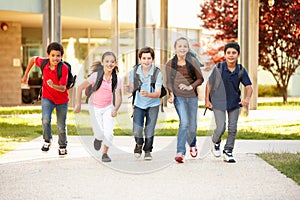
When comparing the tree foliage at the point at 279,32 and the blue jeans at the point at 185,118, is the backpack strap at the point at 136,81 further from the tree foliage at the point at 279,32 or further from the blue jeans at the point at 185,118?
the tree foliage at the point at 279,32

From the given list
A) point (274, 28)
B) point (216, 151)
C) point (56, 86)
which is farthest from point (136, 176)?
point (274, 28)

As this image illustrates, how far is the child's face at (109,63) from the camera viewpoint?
24.3 ft

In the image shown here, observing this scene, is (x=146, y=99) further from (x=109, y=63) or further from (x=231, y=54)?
(x=231, y=54)

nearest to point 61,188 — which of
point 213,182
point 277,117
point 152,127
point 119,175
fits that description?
point 119,175

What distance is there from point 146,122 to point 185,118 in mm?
456

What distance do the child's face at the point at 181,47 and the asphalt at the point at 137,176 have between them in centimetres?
121

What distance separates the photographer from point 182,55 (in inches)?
295

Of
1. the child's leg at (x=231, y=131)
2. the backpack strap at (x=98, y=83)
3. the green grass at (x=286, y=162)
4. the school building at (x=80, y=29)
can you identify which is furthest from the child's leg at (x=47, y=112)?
the school building at (x=80, y=29)

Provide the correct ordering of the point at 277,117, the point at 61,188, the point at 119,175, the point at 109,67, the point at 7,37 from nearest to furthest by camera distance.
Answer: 1. the point at 61,188
2. the point at 119,175
3. the point at 109,67
4. the point at 277,117
5. the point at 7,37

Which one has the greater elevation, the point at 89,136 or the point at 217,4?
the point at 217,4

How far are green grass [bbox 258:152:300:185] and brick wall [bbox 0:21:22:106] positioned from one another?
13.4m

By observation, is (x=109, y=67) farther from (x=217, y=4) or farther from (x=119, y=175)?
(x=217, y=4)

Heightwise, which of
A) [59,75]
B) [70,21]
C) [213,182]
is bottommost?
[213,182]

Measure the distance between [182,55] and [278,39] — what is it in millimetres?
13987
